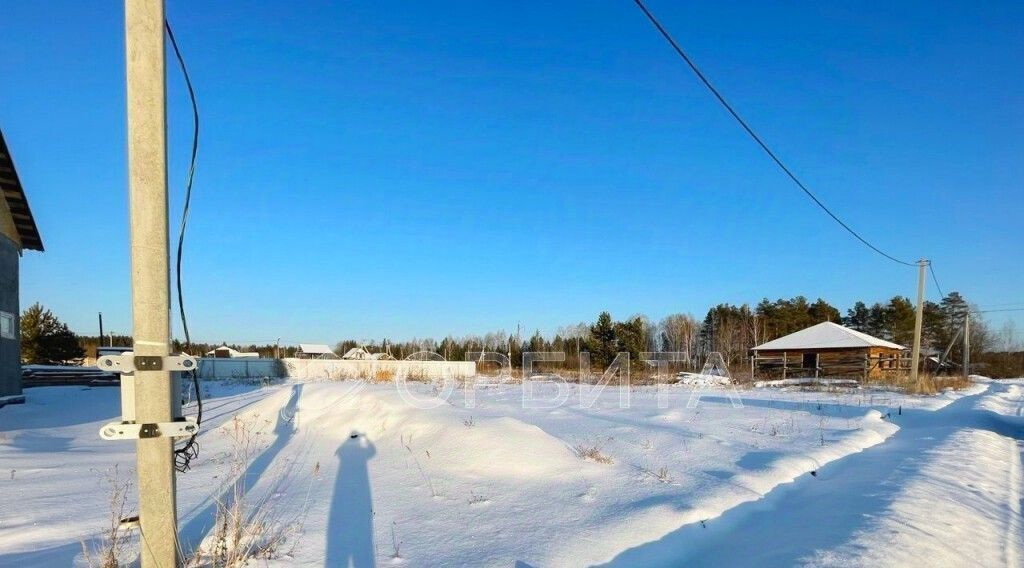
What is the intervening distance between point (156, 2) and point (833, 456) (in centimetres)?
836

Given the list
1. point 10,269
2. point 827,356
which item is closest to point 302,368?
point 10,269

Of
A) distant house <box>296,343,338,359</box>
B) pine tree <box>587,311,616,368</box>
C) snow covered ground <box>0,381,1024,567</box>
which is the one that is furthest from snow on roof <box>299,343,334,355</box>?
snow covered ground <box>0,381,1024,567</box>

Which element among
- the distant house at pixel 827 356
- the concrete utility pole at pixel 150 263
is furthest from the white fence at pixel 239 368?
the distant house at pixel 827 356

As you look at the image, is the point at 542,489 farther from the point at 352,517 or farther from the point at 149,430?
the point at 149,430

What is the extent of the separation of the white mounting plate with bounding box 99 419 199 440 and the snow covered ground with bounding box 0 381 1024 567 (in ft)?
4.65

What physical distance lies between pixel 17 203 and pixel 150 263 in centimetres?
1524

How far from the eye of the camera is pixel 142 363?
6.91 ft

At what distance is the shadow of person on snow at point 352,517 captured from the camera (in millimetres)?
3395

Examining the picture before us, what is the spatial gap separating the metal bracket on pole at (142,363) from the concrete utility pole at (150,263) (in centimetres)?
1

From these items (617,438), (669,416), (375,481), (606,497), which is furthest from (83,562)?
(669,416)

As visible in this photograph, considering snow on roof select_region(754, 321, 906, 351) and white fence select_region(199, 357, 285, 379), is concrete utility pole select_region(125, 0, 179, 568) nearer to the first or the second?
white fence select_region(199, 357, 285, 379)

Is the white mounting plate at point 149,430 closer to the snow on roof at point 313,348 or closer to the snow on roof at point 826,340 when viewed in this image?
the snow on roof at point 826,340

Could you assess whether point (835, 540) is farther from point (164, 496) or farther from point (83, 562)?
point (83, 562)

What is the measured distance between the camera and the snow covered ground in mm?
3596
